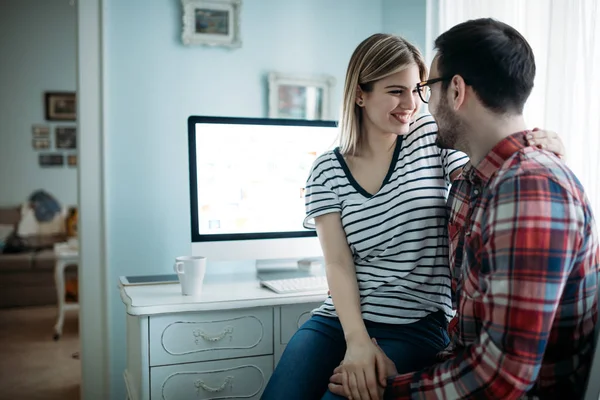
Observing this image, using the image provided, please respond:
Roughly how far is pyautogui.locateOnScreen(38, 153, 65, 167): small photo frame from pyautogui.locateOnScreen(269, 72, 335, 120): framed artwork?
4329mm

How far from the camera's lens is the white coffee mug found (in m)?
1.63

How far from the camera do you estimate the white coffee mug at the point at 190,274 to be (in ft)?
5.36

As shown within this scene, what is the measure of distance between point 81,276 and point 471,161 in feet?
5.19

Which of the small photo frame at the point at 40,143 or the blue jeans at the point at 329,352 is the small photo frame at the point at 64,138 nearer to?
the small photo frame at the point at 40,143

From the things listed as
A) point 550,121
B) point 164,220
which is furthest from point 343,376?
point 164,220

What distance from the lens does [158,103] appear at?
2.16 metres

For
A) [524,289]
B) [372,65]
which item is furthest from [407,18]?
[524,289]

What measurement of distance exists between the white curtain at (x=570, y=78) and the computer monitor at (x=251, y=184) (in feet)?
2.18

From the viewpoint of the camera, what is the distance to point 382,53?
1329 millimetres

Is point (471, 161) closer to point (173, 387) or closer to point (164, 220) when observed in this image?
point (173, 387)

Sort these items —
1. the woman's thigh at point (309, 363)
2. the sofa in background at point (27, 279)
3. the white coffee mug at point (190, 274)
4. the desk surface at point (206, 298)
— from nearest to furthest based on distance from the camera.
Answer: the woman's thigh at point (309, 363)
the desk surface at point (206, 298)
the white coffee mug at point (190, 274)
the sofa in background at point (27, 279)

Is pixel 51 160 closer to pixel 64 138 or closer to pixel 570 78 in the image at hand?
pixel 64 138

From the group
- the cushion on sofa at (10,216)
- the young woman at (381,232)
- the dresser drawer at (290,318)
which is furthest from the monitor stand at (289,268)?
the cushion on sofa at (10,216)

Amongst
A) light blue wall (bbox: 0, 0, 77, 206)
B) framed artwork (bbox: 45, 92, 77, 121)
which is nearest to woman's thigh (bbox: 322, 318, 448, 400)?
light blue wall (bbox: 0, 0, 77, 206)
